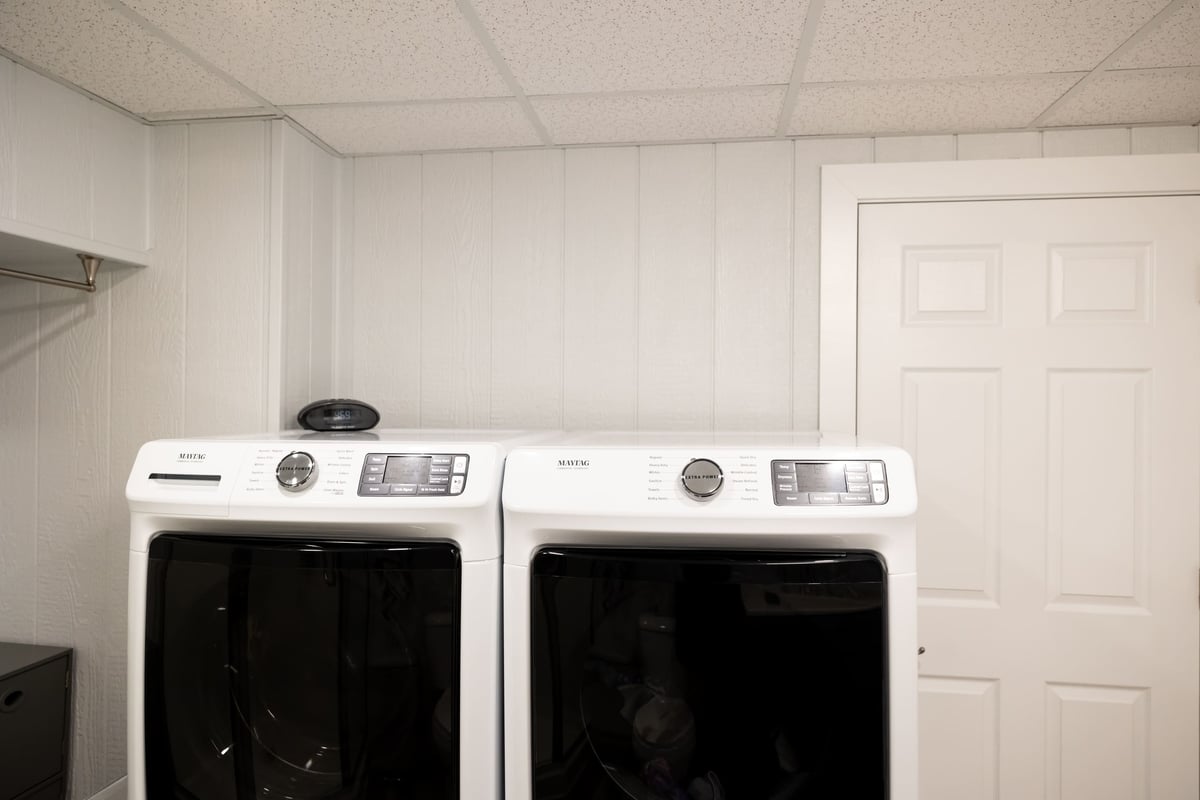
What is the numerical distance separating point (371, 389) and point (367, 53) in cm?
85

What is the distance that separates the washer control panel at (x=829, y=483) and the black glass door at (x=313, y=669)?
1.73ft

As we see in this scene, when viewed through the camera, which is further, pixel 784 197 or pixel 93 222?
pixel 784 197

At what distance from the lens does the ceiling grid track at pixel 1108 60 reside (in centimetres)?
108

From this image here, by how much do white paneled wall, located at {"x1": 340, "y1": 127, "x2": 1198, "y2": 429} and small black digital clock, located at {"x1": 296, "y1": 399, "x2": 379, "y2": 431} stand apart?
0.40 m

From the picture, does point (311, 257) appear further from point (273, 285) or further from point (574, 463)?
point (574, 463)

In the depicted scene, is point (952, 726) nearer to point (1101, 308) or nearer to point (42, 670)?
point (1101, 308)

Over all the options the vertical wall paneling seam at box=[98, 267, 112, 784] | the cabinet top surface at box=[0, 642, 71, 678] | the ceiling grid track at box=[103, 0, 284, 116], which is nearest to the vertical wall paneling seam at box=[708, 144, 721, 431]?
the ceiling grid track at box=[103, 0, 284, 116]

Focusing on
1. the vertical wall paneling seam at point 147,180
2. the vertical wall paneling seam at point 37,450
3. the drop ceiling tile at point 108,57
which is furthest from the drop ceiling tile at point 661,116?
the vertical wall paneling seam at point 37,450

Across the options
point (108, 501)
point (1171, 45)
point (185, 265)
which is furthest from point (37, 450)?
point (1171, 45)

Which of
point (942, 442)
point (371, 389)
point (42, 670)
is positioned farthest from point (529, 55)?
point (42, 670)

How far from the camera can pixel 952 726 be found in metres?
1.51

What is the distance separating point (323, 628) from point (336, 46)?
1.08 metres

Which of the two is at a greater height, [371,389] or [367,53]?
[367,53]

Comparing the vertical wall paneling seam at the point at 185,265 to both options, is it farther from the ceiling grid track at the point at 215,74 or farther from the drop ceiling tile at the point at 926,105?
the drop ceiling tile at the point at 926,105
